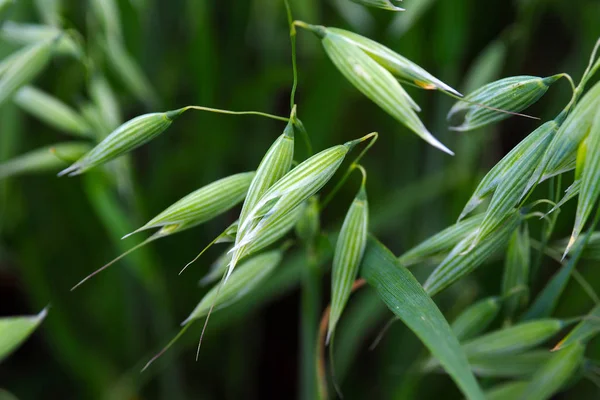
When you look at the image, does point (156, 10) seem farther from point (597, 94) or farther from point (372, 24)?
point (597, 94)

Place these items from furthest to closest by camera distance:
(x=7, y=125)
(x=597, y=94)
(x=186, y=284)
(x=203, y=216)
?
1. (x=186, y=284)
2. (x=7, y=125)
3. (x=203, y=216)
4. (x=597, y=94)

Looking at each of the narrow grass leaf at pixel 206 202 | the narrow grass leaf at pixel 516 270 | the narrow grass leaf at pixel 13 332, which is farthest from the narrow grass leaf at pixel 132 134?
the narrow grass leaf at pixel 516 270

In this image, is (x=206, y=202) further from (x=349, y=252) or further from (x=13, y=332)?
(x=13, y=332)

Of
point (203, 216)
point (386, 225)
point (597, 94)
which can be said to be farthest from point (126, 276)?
point (597, 94)

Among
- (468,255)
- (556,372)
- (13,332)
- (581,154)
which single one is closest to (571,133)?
(581,154)

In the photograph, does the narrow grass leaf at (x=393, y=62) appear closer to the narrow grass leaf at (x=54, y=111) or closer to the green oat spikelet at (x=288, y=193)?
the green oat spikelet at (x=288, y=193)

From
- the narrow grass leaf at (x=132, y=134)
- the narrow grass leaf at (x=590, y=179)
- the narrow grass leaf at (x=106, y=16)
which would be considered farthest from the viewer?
the narrow grass leaf at (x=106, y=16)

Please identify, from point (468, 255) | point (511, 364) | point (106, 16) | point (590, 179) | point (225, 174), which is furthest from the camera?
point (225, 174)
